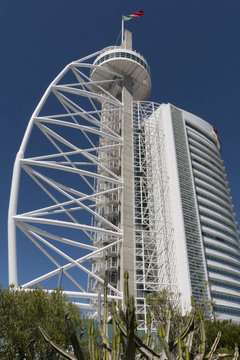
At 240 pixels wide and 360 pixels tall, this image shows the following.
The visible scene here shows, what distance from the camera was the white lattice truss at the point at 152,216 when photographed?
A: 132 ft

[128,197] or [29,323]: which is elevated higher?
[128,197]

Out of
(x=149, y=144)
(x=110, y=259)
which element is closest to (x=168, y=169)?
(x=149, y=144)

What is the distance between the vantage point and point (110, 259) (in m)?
39.4

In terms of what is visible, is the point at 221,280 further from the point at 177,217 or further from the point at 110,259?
the point at 110,259

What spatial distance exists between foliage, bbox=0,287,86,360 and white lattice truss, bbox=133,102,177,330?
21.4 m

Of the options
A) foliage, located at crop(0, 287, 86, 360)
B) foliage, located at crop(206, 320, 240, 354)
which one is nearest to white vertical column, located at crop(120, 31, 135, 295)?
foliage, located at crop(206, 320, 240, 354)

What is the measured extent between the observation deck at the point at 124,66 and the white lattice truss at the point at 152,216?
5872 millimetres

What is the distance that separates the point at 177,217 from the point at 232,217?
23.5 meters

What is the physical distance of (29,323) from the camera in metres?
15.0

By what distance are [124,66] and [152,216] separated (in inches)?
1173

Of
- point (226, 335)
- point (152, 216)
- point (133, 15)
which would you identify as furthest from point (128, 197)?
point (133, 15)

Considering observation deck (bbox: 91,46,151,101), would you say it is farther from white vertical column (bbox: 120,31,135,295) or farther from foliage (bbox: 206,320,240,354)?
foliage (bbox: 206,320,240,354)

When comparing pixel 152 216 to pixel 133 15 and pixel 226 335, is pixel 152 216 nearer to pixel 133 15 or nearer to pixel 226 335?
pixel 226 335

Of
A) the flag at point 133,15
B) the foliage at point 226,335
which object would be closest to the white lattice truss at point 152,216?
the foliage at point 226,335
